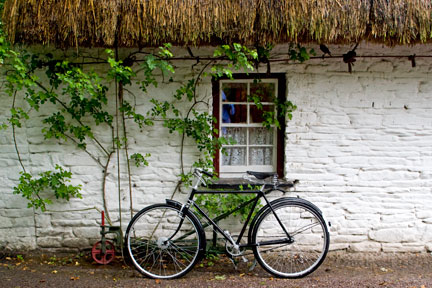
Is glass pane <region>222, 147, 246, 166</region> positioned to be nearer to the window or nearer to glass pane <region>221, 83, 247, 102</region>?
the window

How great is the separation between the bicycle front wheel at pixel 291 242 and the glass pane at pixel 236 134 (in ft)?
3.12

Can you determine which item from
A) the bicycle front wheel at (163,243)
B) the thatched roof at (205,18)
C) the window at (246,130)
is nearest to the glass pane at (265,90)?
the window at (246,130)

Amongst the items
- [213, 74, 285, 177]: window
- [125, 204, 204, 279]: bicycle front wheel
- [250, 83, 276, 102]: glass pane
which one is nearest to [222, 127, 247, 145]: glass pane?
[213, 74, 285, 177]: window

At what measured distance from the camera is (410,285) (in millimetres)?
4211

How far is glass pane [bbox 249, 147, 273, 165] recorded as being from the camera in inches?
203

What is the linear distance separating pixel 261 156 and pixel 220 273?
146 cm

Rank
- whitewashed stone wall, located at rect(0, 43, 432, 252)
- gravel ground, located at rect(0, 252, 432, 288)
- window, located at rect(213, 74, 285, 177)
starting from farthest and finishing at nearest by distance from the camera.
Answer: window, located at rect(213, 74, 285, 177) < whitewashed stone wall, located at rect(0, 43, 432, 252) < gravel ground, located at rect(0, 252, 432, 288)

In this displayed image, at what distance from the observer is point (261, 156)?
5.16 metres

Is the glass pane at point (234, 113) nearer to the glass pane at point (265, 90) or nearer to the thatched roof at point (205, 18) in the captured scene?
the glass pane at point (265, 90)

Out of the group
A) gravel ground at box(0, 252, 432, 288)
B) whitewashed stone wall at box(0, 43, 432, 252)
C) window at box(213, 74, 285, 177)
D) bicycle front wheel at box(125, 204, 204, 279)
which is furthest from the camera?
window at box(213, 74, 285, 177)

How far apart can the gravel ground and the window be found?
113 centimetres

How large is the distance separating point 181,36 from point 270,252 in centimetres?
258

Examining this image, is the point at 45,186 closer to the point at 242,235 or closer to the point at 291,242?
the point at 242,235

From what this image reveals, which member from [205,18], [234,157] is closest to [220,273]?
[234,157]
